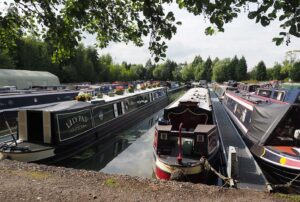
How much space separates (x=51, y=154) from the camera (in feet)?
30.1

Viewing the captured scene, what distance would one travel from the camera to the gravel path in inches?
180

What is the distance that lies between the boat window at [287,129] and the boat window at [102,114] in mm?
7581

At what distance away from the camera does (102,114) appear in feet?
45.0

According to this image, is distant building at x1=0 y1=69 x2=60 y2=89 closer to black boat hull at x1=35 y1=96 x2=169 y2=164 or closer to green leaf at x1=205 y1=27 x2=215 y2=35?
black boat hull at x1=35 y1=96 x2=169 y2=164

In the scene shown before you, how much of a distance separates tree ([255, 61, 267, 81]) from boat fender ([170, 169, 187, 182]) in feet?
231

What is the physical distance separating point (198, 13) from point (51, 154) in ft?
25.4

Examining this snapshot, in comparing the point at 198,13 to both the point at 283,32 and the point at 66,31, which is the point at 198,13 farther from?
the point at 66,31

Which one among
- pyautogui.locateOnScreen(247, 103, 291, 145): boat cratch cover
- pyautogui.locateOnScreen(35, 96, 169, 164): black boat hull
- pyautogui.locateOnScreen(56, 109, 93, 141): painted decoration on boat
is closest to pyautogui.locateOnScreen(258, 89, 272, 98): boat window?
pyautogui.locateOnScreen(247, 103, 291, 145): boat cratch cover

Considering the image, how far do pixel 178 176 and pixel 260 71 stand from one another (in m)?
70.7

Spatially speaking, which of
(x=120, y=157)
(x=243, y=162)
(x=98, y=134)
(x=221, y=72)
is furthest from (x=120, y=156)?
(x=221, y=72)

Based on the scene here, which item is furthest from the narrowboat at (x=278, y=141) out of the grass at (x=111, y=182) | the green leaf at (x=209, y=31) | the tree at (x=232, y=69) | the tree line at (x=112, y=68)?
the tree at (x=232, y=69)

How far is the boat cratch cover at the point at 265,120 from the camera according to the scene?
825 cm

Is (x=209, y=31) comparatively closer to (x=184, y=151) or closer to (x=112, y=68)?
(x=184, y=151)

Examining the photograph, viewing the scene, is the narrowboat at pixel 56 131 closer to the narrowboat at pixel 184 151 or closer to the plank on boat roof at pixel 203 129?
the narrowboat at pixel 184 151
